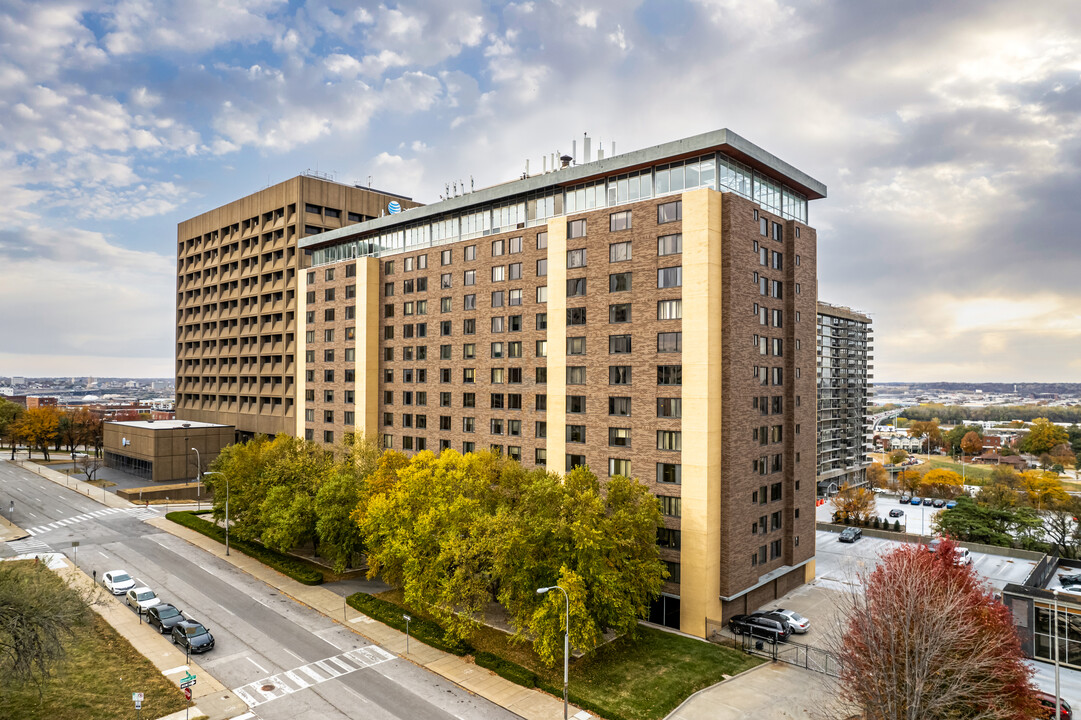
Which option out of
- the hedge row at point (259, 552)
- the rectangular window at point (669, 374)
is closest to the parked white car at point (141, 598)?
the hedge row at point (259, 552)

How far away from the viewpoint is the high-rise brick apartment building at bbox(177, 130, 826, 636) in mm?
43656

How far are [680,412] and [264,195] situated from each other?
8256 cm

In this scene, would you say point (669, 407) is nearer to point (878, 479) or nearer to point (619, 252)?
point (619, 252)

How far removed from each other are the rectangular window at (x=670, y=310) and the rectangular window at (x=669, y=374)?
12.5 feet

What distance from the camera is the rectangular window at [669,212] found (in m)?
45.2

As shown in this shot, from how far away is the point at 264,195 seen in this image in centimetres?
9681

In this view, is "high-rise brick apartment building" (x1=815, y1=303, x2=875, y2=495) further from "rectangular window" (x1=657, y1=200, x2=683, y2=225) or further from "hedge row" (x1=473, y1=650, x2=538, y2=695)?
"hedge row" (x1=473, y1=650, x2=538, y2=695)

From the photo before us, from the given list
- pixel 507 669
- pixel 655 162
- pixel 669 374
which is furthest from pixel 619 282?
pixel 507 669

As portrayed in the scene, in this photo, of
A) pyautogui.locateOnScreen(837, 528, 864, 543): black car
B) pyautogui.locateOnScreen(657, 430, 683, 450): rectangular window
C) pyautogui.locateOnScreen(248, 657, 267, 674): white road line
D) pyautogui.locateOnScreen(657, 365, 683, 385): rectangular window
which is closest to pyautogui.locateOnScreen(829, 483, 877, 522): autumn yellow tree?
pyautogui.locateOnScreen(837, 528, 864, 543): black car

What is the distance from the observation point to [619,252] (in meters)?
48.5

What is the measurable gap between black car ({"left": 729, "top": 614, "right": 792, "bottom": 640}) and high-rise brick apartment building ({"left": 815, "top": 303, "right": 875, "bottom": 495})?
89174mm

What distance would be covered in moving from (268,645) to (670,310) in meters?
36.6

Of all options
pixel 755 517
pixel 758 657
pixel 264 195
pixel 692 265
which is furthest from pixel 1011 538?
pixel 264 195

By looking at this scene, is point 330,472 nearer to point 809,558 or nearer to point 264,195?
point 809,558
